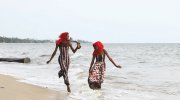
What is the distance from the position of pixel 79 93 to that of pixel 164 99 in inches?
89.1

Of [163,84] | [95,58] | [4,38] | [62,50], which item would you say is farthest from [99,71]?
[4,38]

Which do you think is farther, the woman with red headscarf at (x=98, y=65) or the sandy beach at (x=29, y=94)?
the woman with red headscarf at (x=98, y=65)

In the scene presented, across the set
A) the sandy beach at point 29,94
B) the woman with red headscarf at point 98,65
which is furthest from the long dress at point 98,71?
the sandy beach at point 29,94

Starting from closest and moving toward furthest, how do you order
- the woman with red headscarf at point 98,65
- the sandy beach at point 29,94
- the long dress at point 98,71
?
the sandy beach at point 29,94
the woman with red headscarf at point 98,65
the long dress at point 98,71

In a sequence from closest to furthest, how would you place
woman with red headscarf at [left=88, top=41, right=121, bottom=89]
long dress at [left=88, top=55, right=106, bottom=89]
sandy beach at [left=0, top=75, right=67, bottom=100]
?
sandy beach at [left=0, top=75, right=67, bottom=100] < woman with red headscarf at [left=88, top=41, right=121, bottom=89] < long dress at [left=88, top=55, right=106, bottom=89]

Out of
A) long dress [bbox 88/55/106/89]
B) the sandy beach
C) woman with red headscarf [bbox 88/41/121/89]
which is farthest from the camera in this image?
long dress [bbox 88/55/106/89]

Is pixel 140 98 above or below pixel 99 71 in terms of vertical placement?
below

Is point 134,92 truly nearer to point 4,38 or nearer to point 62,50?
point 62,50

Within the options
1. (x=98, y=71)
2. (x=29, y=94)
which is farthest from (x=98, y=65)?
(x=29, y=94)

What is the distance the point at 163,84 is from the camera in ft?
46.5

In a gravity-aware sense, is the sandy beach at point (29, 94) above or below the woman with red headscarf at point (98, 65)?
below

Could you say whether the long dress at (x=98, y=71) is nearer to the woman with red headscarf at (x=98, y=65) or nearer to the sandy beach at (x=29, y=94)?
the woman with red headscarf at (x=98, y=65)

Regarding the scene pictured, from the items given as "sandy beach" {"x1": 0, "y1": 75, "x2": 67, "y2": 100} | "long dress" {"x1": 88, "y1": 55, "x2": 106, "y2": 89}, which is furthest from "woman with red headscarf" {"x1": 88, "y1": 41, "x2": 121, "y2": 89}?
"sandy beach" {"x1": 0, "y1": 75, "x2": 67, "y2": 100}

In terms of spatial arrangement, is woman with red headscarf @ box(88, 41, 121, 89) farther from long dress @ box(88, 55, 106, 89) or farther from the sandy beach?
the sandy beach
